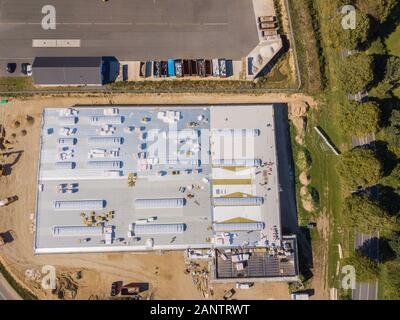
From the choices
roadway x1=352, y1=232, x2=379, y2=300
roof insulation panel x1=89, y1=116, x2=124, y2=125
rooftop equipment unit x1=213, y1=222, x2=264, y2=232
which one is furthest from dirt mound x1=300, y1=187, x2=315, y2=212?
roof insulation panel x1=89, y1=116, x2=124, y2=125

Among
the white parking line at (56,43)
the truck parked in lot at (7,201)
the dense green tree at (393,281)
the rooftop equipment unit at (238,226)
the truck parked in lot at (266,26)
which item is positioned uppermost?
the truck parked in lot at (266,26)

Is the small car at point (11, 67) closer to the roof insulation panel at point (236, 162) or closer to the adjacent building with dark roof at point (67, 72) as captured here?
the adjacent building with dark roof at point (67, 72)

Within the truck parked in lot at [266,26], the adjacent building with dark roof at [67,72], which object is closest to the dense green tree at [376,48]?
the truck parked in lot at [266,26]

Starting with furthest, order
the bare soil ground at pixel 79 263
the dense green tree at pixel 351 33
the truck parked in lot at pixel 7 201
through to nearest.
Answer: the dense green tree at pixel 351 33 < the truck parked in lot at pixel 7 201 < the bare soil ground at pixel 79 263

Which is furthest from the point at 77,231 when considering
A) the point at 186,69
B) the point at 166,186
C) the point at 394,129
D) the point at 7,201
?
the point at 394,129

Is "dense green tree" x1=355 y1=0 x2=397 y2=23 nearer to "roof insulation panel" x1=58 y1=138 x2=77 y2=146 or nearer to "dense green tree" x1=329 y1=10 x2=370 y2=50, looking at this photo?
"dense green tree" x1=329 y1=10 x2=370 y2=50

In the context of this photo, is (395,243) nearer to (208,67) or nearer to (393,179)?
(393,179)

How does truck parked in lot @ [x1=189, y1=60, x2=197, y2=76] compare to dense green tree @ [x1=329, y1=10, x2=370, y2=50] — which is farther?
truck parked in lot @ [x1=189, y1=60, x2=197, y2=76]
